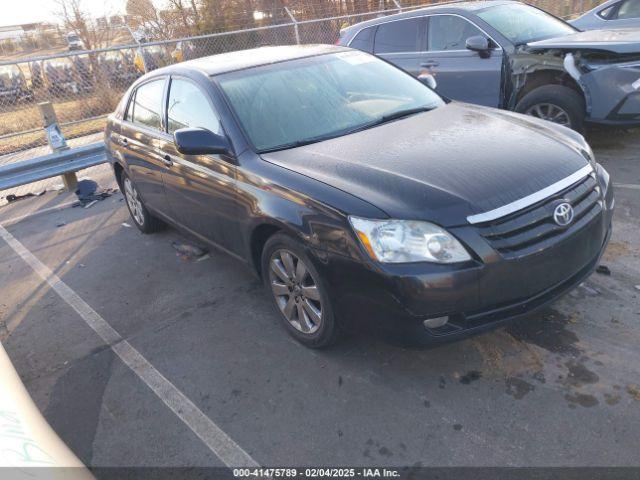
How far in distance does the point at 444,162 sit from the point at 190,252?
2930mm

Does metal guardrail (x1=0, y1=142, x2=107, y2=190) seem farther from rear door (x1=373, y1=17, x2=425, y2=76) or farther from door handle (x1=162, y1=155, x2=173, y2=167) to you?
rear door (x1=373, y1=17, x2=425, y2=76)

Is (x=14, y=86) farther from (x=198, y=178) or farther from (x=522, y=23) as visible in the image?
(x=522, y=23)

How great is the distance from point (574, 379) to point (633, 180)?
3.28 m

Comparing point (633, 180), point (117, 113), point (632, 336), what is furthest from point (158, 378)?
point (633, 180)

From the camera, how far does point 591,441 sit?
2.45m

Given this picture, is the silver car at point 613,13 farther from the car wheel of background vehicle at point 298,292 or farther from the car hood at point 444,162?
the car wheel of background vehicle at point 298,292

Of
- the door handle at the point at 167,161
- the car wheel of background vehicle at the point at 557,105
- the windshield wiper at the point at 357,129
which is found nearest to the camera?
the windshield wiper at the point at 357,129

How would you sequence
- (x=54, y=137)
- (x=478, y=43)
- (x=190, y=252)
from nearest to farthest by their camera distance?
(x=190, y=252), (x=478, y=43), (x=54, y=137)

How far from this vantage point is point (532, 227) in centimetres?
272

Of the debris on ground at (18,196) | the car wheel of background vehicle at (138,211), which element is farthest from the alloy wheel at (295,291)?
the debris on ground at (18,196)

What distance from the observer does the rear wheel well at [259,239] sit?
3.38 metres

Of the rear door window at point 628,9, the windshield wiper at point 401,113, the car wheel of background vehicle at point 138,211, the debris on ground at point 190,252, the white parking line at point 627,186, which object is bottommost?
the white parking line at point 627,186

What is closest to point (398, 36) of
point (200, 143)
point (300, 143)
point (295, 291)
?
point (300, 143)

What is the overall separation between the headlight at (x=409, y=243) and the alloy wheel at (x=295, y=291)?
1.71ft
